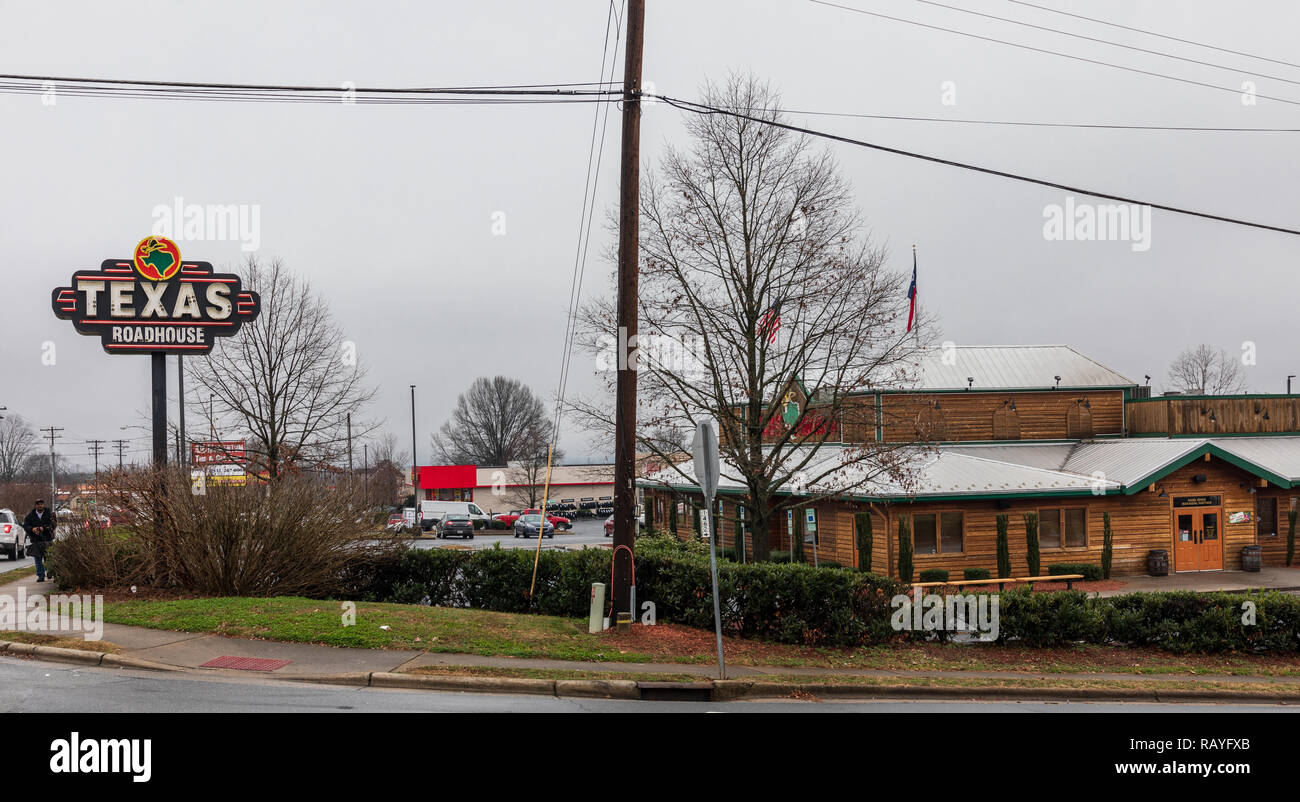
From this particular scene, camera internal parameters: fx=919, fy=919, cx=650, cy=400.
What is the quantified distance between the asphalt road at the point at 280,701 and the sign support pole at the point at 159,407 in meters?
6.82

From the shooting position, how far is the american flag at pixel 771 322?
1905cm

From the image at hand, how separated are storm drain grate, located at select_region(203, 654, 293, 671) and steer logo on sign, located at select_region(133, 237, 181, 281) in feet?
35.7

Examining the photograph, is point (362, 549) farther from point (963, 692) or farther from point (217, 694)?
point (963, 692)

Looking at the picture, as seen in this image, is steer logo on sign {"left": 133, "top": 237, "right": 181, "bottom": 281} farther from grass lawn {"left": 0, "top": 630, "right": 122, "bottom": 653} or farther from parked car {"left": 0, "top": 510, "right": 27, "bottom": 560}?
parked car {"left": 0, "top": 510, "right": 27, "bottom": 560}

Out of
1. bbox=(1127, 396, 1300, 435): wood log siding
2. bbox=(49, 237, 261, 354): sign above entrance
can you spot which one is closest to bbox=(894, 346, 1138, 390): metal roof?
bbox=(1127, 396, 1300, 435): wood log siding

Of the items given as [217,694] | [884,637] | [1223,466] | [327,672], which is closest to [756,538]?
[884,637]

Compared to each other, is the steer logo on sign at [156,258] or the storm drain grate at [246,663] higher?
the steer logo on sign at [156,258]

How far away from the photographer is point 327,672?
10.8 meters

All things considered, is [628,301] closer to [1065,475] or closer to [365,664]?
[365,664]

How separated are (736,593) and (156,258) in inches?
552

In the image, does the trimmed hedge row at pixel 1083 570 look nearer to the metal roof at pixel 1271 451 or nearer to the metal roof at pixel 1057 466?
the metal roof at pixel 1057 466

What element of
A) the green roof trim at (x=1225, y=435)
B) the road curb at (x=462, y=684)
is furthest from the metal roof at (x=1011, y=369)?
the road curb at (x=462, y=684)

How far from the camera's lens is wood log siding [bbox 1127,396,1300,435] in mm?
35969

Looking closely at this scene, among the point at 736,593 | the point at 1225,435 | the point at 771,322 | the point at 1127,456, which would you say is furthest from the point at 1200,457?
the point at 736,593
